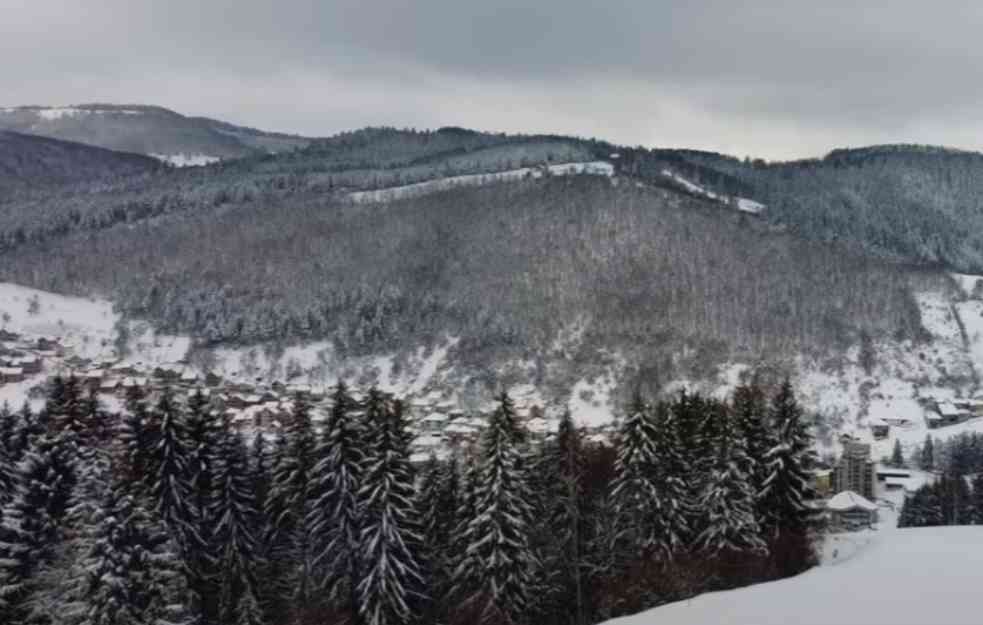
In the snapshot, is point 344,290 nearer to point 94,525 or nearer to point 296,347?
point 296,347

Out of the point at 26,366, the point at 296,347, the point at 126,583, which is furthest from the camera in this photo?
the point at 296,347

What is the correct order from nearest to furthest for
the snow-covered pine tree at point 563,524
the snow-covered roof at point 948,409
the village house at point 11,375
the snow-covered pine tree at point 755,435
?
the snow-covered pine tree at point 563,524 → the snow-covered pine tree at point 755,435 → the village house at point 11,375 → the snow-covered roof at point 948,409

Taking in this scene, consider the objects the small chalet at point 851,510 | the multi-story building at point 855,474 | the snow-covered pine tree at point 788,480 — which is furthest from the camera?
the multi-story building at point 855,474

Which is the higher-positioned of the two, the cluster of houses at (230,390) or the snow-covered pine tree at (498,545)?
the snow-covered pine tree at (498,545)

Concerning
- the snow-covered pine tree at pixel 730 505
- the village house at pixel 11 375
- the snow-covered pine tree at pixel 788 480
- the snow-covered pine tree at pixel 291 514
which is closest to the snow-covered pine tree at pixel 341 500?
the snow-covered pine tree at pixel 291 514

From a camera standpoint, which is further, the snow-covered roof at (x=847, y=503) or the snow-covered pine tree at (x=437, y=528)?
the snow-covered roof at (x=847, y=503)

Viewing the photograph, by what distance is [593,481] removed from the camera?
106ft

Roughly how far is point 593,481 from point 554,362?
93532mm

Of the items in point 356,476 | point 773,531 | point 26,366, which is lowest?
point 26,366

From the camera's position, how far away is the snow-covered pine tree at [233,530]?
28458 mm

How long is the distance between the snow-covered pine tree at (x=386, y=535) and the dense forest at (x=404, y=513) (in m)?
0.06

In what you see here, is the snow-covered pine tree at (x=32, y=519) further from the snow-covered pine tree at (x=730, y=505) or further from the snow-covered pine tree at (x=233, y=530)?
the snow-covered pine tree at (x=730, y=505)

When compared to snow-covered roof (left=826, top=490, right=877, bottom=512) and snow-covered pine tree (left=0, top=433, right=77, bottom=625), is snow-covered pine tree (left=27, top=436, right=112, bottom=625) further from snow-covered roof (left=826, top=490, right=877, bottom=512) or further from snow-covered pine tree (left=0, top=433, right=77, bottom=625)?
snow-covered roof (left=826, top=490, right=877, bottom=512)

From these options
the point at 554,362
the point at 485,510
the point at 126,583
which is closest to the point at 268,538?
the point at 485,510
